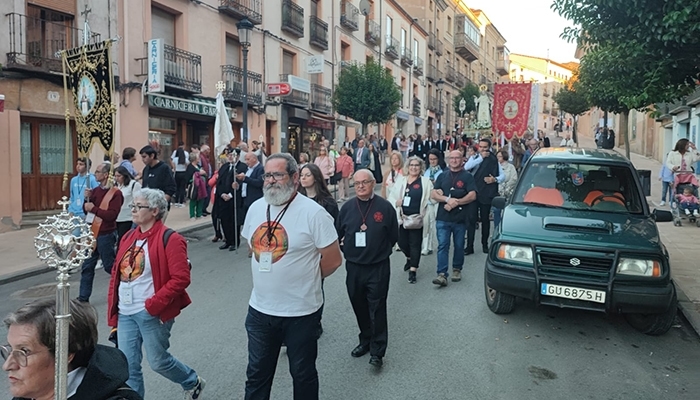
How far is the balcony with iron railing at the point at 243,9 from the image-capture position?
18828 millimetres

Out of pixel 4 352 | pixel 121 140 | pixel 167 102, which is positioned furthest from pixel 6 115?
pixel 4 352

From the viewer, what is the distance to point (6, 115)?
1161 cm

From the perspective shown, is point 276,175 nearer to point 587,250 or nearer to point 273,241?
point 273,241

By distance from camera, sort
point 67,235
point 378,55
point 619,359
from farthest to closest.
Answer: point 378,55 → point 619,359 → point 67,235

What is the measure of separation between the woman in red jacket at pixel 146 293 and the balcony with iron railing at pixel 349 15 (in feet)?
89.7

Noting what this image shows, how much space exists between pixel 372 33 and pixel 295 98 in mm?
11079

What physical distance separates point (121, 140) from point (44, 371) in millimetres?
14075

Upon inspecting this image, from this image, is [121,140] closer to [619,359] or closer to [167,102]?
[167,102]

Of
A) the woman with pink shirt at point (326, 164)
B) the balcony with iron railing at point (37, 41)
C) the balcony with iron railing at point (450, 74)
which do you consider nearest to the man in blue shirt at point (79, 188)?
the balcony with iron railing at point (37, 41)

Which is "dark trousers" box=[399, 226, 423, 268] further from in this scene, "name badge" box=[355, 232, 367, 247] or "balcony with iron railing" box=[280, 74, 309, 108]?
"balcony with iron railing" box=[280, 74, 309, 108]

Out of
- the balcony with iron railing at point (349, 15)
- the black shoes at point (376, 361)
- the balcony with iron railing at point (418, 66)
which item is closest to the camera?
the black shoes at point (376, 361)

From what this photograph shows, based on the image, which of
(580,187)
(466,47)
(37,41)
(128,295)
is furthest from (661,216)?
(466,47)

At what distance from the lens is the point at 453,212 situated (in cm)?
709

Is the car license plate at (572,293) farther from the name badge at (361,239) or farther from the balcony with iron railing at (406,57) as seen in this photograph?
the balcony with iron railing at (406,57)
